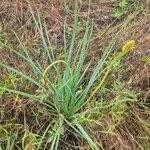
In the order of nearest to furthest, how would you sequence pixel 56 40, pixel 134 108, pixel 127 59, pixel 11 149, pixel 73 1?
pixel 11 149 → pixel 134 108 → pixel 127 59 → pixel 56 40 → pixel 73 1

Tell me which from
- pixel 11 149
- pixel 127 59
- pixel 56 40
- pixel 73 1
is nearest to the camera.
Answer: pixel 11 149

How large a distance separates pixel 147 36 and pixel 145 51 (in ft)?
0.36

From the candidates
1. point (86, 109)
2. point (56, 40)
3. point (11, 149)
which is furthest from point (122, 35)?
point (11, 149)

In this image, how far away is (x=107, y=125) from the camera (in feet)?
6.01

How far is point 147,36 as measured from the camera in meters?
2.21

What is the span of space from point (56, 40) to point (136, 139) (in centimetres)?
77

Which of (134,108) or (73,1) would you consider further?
(73,1)

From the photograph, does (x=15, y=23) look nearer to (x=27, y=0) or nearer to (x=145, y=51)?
(x=27, y=0)

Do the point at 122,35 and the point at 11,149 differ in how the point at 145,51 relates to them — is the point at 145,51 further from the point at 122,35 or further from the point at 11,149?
the point at 11,149

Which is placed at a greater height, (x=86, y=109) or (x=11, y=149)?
(x=86, y=109)

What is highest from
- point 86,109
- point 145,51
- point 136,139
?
point 145,51

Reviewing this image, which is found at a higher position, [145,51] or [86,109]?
[145,51]

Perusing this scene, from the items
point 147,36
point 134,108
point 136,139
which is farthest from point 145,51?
point 136,139

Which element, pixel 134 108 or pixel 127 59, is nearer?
pixel 134 108
